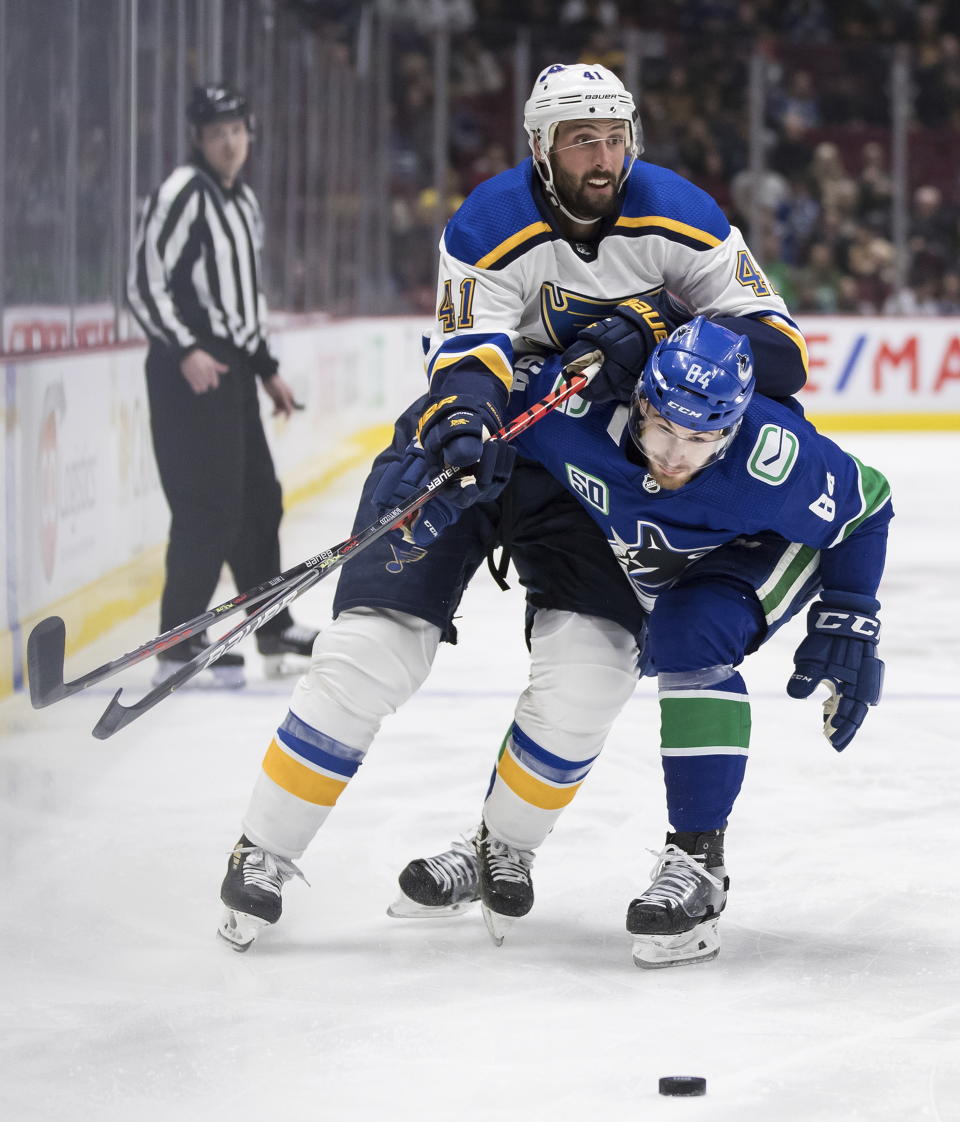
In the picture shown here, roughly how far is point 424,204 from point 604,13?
269cm

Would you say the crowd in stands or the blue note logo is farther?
the crowd in stands

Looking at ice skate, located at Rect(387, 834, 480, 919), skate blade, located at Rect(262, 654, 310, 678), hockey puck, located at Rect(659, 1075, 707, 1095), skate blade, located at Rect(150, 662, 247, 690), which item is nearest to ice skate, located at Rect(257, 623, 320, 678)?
skate blade, located at Rect(262, 654, 310, 678)

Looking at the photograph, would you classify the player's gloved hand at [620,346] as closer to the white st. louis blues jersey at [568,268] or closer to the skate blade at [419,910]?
the white st. louis blues jersey at [568,268]

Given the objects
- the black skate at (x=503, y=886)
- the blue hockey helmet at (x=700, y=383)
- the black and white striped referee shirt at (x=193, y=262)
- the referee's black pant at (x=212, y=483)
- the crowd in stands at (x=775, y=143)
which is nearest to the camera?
the blue hockey helmet at (x=700, y=383)

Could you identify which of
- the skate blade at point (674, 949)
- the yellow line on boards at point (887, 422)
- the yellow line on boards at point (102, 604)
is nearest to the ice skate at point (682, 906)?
the skate blade at point (674, 949)

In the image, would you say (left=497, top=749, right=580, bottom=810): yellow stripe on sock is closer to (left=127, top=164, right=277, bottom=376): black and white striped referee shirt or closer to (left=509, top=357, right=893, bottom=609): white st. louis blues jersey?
(left=509, top=357, right=893, bottom=609): white st. louis blues jersey

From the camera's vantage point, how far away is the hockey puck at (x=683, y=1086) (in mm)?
1677

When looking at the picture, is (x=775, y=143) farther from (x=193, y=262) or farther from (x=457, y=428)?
(x=457, y=428)

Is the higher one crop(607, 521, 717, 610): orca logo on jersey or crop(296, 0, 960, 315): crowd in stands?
crop(296, 0, 960, 315): crowd in stands

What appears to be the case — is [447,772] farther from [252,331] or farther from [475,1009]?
[252,331]

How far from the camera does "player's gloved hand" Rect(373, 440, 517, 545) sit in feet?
6.66

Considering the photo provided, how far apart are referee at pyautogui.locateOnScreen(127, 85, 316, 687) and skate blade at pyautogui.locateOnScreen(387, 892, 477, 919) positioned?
5.47ft

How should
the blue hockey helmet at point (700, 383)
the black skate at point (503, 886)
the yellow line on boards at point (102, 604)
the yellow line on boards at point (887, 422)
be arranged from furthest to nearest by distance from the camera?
the yellow line on boards at point (887, 422) < the yellow line on boards at point (102, 604) < the black skate at point (503, 886) < the blue hockey helmet at point (700, 383)

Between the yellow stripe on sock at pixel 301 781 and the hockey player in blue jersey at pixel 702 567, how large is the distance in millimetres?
231
